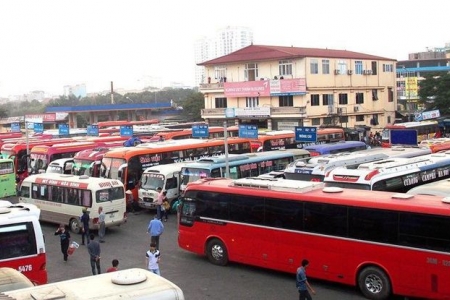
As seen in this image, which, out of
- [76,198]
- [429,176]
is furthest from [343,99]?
[76,198]

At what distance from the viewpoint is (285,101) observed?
44969 millimetres

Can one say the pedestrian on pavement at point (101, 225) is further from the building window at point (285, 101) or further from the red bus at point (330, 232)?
the building window at point (285, 101)

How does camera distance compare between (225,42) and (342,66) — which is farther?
(225,42)

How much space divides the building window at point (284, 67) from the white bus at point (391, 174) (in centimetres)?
2776

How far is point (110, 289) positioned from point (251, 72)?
41950 mm

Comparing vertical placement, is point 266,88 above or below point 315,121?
above

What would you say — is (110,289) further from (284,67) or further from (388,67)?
(388,67)

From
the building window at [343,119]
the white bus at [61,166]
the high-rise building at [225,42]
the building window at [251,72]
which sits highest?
the high-rise building at [225,42]

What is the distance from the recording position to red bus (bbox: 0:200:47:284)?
10766 millimetres

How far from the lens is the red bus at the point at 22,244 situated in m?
10.8

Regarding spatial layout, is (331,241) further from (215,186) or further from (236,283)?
(215,186)

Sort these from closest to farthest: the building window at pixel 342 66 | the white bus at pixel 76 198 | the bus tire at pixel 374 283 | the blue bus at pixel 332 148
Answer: the bus tire at pixel 374 283
the white bus at pixel 76 198
the blue bus at pixel 332 148
the building window at pixel 342 66

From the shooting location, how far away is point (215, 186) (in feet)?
44.4

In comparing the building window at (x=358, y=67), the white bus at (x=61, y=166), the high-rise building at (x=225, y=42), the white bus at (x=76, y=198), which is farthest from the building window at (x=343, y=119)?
the high-rise building at (x=225, y=42)
